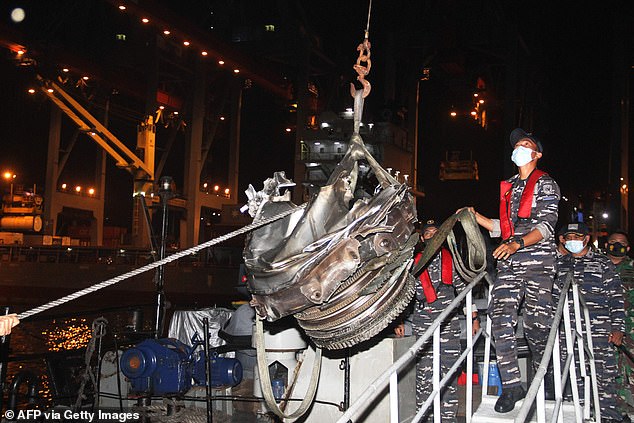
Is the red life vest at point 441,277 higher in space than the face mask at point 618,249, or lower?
lower

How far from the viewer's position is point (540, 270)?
4641 millimetres

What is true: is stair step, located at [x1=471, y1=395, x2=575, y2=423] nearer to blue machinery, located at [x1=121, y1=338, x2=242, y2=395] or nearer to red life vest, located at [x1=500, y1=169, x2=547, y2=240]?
red life vest, located at [x1=500, y1=169, x2=547, y2=240]

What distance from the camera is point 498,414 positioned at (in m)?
4.58

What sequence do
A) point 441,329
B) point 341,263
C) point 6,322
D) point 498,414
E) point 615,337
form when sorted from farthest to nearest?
point 615,337, point 441,329, point 498,414, point 341,263, point 6,322

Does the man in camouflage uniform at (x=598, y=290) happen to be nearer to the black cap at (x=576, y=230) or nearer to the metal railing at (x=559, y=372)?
the black cap at (x=576, y=230)

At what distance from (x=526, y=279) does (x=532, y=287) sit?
73 mm

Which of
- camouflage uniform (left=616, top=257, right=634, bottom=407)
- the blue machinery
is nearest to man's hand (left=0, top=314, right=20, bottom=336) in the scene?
the blue machinery

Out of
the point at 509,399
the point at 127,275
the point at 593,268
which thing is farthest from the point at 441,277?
the point at 127,275

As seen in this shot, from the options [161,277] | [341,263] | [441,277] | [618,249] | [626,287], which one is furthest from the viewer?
[626,287]

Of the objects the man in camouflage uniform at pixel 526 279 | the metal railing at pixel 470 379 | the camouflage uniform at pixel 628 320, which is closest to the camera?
the metal railing at pixel 470 379

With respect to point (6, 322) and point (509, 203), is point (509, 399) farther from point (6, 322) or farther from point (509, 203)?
point (6, 322)

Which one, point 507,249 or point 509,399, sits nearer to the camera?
point 507,249

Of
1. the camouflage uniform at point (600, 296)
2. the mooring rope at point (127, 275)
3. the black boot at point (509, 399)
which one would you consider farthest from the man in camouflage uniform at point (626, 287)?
the mooring rope at point (127, 275)

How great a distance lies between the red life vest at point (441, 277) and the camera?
6699 millimetres
